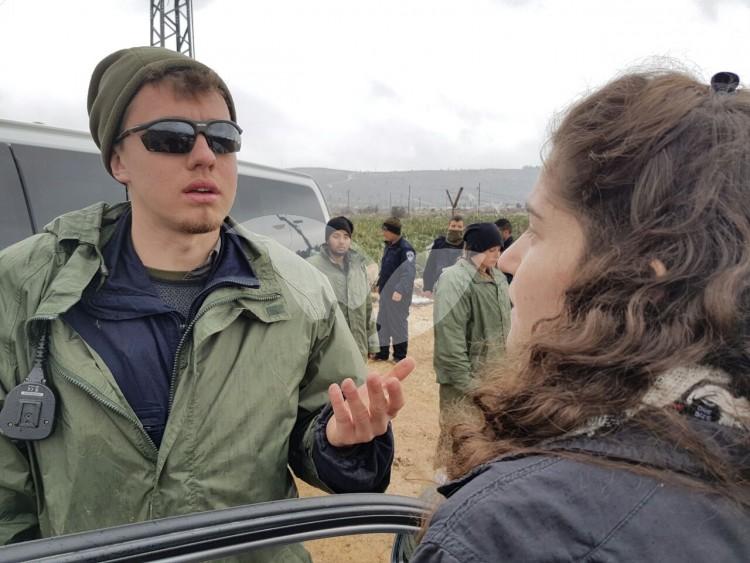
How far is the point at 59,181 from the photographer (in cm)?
266

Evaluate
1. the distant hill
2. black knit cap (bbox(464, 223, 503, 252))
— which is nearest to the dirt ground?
black knit cap (bbox(464, 223, 503, 252))

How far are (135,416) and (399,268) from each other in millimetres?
6069

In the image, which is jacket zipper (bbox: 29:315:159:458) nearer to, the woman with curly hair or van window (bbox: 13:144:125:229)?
the woman with curly hair

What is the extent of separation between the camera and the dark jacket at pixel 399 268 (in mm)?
7145

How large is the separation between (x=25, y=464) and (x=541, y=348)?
1295 mm

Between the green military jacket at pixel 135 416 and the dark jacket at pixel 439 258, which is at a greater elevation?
the green military jacket at pixel 135 416

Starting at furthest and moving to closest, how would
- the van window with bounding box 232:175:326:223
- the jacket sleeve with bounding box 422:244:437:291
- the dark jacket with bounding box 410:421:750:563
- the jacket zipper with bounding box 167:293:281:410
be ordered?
the jacket sleeve with bounding box 422:244:437:291, the van window with bounding box 232:175:326:223, the jacket zipper with bounding box 167:293:281:410, the dark jacket with bounding box 410:421:750:563

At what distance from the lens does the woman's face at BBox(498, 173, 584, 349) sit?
2.70ft

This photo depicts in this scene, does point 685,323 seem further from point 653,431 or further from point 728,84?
point 728,84

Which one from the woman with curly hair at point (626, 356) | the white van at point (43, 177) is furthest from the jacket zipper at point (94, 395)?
the white van at point (43, 177)

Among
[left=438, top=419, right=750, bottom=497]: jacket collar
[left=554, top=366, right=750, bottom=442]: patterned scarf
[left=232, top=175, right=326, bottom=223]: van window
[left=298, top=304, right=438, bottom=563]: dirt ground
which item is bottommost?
[left=298, top=304, right=438, bottom=563]: dirt ground

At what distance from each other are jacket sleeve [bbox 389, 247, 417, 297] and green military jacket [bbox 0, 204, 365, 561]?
5.70 meters

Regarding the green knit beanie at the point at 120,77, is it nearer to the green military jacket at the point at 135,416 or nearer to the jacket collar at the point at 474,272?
the green military jacket at the point at 135,416

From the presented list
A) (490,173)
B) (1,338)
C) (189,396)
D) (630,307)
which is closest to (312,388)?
(189,396)
